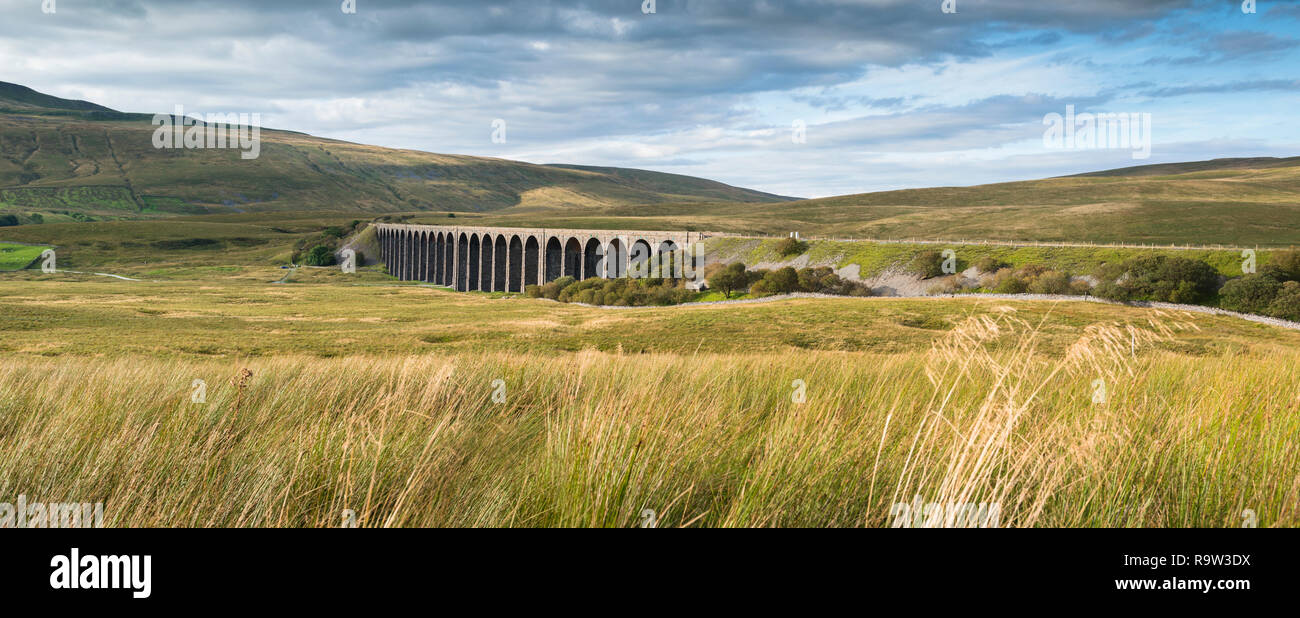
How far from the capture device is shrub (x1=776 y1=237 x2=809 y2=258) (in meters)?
61.8

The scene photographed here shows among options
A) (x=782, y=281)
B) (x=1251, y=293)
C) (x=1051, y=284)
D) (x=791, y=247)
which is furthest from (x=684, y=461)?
(x=791, y=247)


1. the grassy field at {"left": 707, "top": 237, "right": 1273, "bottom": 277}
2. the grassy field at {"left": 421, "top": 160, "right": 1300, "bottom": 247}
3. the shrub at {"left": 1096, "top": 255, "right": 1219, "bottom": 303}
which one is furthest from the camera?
the grassy field at {"left": 421, "top": 160, "right": 1300, "bottom": 247}

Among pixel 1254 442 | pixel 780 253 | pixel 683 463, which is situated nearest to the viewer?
pixel 683 463

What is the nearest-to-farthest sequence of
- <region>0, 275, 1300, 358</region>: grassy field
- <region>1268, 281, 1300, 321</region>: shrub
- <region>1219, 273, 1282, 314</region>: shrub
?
<region>0, 275, 1300, 358</region>: grassy field, <region>1268, 281, 1300, 321</region>: shrub, <region>1219, 273, 1282, 314</region>: shrub

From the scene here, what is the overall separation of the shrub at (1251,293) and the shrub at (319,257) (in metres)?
104

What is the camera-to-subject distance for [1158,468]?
3637 mm

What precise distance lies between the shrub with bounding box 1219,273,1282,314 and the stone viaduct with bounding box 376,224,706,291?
3501 cm

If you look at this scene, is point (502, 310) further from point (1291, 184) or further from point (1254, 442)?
point (1291, 184)

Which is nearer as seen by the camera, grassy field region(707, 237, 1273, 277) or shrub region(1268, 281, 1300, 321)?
shrub region(1268, 281, 1300, 321)

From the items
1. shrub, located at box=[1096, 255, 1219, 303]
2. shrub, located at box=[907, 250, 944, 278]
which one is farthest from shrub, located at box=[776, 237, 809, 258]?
shrub, located at box=[1096, 255, 1219, 303]

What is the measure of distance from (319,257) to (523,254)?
1761 inches

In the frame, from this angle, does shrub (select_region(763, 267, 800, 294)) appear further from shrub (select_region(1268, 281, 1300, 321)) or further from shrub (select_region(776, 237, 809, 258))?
shrub (select_region(1268, 281, 1300, 321))
